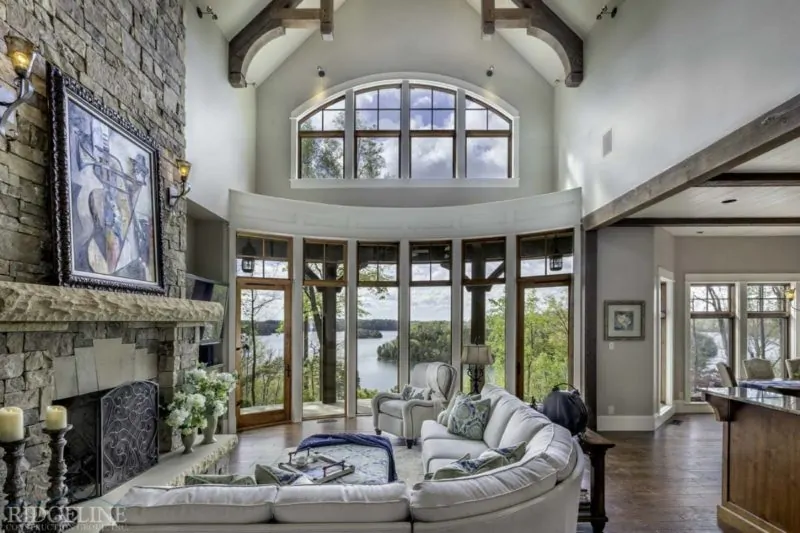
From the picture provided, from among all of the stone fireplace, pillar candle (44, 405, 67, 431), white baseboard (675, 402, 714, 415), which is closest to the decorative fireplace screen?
the stone fireplace

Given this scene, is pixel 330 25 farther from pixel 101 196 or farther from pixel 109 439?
pixel 109 439

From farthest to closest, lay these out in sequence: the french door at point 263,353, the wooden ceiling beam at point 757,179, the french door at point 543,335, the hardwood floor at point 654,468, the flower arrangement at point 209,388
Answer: the french door at point 543,335
the french door at point 263,353
the flower arrangement at point 209,388
the wooden ceiling beam at point 757,179
the hardwood floor at point 654,468

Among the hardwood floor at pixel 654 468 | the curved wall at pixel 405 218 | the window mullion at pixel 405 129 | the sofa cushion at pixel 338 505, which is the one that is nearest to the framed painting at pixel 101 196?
the sofa cushion at pixel 338 505

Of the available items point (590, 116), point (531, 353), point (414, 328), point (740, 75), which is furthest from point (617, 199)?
point (414, 328)

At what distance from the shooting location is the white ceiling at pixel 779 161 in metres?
3.68

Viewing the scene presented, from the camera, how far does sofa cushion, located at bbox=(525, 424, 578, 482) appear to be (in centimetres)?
260

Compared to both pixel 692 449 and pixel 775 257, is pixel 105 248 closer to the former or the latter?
pixel 692 449

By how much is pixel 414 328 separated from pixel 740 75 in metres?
5.58

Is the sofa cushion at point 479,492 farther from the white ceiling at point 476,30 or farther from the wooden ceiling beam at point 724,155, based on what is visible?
the white ceiling at point 476,30

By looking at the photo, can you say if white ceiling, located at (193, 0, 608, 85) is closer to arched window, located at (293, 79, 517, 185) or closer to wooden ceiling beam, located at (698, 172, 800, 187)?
arched window, located at (293, 79, 517, 185)

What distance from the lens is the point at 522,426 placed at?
3.58 m

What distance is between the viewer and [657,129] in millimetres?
4652

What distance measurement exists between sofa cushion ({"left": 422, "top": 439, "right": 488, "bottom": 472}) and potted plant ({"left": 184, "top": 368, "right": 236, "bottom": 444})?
2060 millimetres

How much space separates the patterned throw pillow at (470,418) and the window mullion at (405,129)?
4.45m
